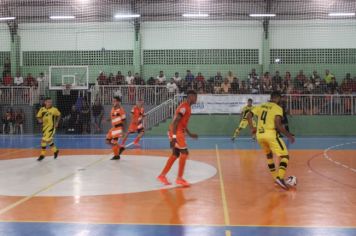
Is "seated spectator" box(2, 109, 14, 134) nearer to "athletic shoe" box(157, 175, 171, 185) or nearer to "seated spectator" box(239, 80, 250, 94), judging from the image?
"seated spectator" box(239, 80, 250, 94)

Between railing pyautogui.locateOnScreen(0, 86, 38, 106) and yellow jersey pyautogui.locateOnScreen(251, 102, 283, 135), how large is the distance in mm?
21039

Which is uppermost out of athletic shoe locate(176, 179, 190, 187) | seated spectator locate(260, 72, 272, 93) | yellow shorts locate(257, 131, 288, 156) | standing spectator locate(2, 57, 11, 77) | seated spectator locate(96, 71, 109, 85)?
standing spectator locate(2, 57, 11, 77)

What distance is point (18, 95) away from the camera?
27516mm

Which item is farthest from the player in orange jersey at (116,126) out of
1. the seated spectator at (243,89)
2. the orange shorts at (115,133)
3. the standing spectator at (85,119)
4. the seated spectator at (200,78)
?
the seated spectator at (200,78)

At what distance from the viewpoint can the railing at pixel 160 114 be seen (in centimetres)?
2541

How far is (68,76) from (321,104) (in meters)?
16.0

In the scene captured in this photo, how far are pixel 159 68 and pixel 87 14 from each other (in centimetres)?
634

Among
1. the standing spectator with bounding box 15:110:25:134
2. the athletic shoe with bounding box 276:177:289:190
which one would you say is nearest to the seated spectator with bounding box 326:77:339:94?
the athletic shoe with bounding box 276:177:289:190

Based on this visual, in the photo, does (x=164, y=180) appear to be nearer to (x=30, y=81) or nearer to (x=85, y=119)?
(x=85, y=119)

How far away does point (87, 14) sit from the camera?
1187 inches

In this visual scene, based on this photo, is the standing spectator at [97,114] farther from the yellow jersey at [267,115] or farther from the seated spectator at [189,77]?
the yellow jersey at [267,115]

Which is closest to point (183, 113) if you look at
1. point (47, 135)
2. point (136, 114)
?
point (47, 135)

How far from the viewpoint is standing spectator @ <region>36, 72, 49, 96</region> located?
28.0 metres

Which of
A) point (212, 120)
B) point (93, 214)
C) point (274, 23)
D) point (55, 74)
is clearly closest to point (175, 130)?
point (93, 214)
